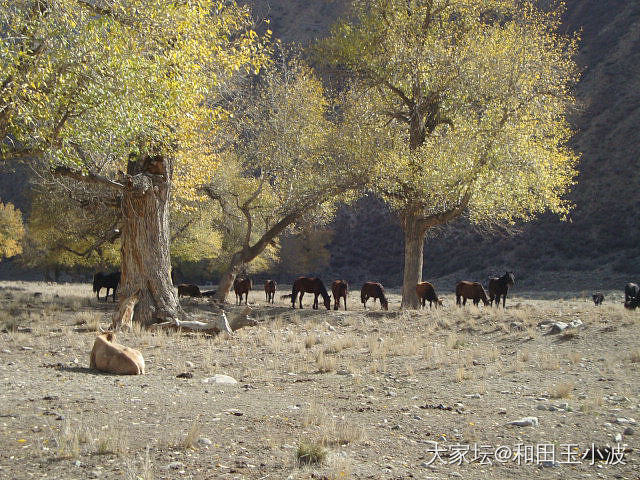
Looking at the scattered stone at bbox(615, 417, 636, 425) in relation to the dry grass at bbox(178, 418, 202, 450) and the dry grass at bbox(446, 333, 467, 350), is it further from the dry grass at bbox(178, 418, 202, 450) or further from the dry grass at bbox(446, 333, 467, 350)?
the dry grass at bbox(446, 333, 467, 350)

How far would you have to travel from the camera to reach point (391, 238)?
71375mm

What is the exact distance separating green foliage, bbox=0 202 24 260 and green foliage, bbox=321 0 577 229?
50.7 meters

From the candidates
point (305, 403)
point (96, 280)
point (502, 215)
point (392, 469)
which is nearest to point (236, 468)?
point (392, 469)

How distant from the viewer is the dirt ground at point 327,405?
5742 millimetres

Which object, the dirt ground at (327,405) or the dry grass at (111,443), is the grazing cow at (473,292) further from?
the dry grass at (111,443)

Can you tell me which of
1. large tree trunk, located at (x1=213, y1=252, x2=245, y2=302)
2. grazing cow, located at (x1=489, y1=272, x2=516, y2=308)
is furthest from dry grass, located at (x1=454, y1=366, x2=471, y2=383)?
large tree trunk, located at (x1=213, y1=252, x2=245, y2=302)

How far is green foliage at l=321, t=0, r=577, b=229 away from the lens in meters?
19.7

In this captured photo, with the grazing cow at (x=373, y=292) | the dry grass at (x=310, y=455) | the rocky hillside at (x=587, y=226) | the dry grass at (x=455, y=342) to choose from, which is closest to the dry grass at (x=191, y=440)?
the dry grass at (x=310, y=455)

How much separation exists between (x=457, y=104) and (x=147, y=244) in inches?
493

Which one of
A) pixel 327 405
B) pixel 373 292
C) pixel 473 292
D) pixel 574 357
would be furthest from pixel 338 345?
pixel 473 292

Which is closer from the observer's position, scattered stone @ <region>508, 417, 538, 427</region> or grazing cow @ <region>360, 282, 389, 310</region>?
scattered stone @ <region>508, 417, 538, 427</region>

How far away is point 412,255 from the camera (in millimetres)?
22719

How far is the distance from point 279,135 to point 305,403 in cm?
1633

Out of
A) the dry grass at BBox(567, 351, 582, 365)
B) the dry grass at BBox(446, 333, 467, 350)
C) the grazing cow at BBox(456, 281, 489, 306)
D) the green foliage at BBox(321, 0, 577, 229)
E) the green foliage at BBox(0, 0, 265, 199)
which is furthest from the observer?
the grazing cow at BBox(456, 281, 489, 306)
